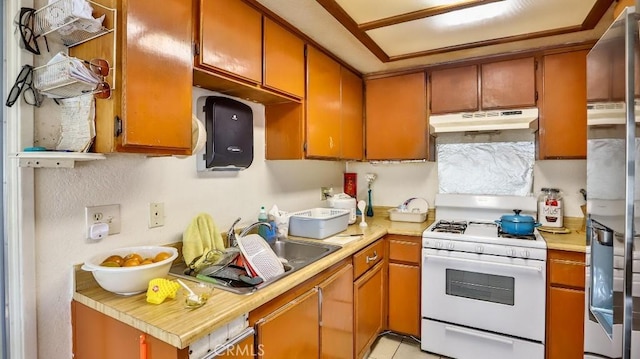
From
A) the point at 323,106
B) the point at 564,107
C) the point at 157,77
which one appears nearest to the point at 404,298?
the point at 323,106

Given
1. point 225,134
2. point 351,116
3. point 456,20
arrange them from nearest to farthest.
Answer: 1. point 225,134
2. point 456,20
3. point 351,116

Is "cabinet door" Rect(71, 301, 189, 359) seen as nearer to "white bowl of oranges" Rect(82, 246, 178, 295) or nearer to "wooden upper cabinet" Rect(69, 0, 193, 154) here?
"white bowl of oranges" Rect(82, 246, 178, 295)

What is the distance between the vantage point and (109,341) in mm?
1096

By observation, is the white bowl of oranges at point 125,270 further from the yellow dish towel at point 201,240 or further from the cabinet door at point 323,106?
the cabinet door at point 323,106

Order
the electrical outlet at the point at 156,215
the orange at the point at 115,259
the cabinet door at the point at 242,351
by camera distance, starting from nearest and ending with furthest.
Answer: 1. the cabinet door at the point at 242,351
2. the orange at the point at 115,259
3. the electrical outlet at the point at 156,215

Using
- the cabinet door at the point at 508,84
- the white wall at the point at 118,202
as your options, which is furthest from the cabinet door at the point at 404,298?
the cabinet door at the point at 508,84

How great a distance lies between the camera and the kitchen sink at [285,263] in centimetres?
125

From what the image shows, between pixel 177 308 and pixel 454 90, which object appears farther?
pixel 454 90

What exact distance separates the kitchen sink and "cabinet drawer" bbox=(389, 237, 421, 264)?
76 centimetres

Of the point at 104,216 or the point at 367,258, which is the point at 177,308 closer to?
the point at 104,216

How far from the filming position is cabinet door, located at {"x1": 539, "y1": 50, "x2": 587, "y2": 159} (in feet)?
7.22

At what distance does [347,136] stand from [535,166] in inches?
61.1

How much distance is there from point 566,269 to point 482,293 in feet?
1.67

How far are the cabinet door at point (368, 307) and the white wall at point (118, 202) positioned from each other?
2.80 ft
